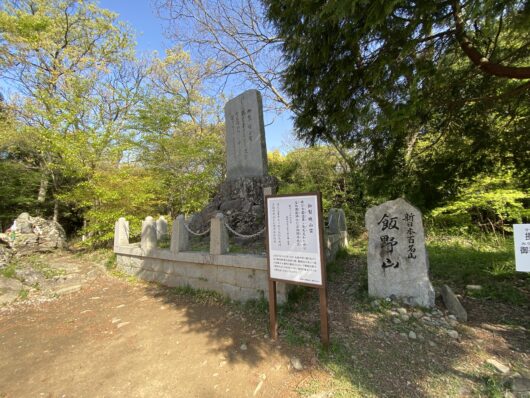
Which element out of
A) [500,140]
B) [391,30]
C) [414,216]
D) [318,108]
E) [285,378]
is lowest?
[285,378]

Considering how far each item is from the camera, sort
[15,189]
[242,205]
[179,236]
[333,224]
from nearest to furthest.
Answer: [179,236] → [242,205] → [333,224] → [15,189]

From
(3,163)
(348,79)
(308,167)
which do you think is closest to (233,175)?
(348,79)

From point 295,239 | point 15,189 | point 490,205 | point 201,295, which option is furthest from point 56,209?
point 490,205

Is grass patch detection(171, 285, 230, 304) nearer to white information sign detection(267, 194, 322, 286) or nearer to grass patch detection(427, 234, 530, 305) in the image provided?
white information sign detection(267, 194, 322, 286)

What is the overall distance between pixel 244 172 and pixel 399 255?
3802 millimetres

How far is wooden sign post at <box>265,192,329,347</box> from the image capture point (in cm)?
282

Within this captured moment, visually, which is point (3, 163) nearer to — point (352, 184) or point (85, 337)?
point (85, 337)

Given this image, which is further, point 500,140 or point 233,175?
point 233,175

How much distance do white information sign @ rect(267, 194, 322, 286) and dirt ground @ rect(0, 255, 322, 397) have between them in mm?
856

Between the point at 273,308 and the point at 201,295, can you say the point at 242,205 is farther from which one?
the point at 273,308

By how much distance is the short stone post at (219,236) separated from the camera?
4.55 meters

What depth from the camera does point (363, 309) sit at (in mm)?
3789

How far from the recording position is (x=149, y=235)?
5836mm

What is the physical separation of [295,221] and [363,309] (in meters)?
1.83
